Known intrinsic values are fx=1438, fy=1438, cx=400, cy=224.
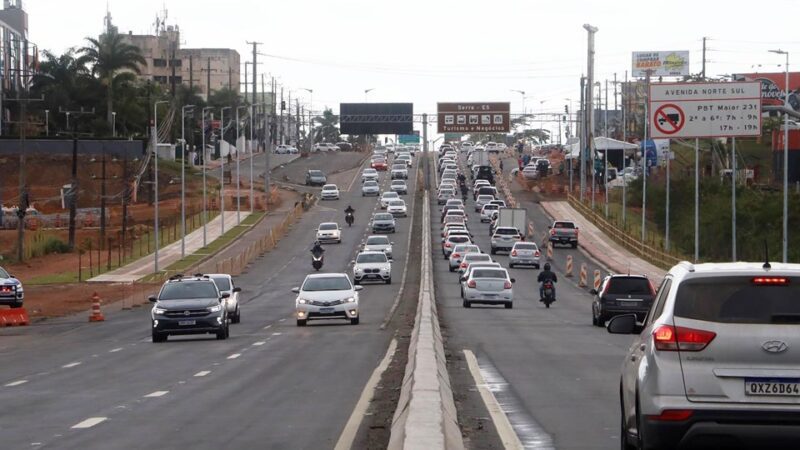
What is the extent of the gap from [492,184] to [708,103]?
2923 inches

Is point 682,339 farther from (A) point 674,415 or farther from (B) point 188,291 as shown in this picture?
(B) point 188,291

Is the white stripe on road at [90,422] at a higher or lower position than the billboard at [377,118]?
lower

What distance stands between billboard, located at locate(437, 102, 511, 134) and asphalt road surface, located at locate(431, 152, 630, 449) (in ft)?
236

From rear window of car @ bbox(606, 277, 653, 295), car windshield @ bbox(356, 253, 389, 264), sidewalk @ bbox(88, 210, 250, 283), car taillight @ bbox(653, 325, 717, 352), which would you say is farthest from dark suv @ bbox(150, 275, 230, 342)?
sidewalk @ bbox(88, 210, 250, 283)

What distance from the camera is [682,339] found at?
33.0 feet

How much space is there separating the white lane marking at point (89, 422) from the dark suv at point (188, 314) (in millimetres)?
18278

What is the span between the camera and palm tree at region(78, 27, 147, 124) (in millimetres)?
137750

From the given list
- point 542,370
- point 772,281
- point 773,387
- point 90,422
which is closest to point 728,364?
point 773,387

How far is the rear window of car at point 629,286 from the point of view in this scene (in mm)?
41156

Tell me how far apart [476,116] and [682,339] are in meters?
117

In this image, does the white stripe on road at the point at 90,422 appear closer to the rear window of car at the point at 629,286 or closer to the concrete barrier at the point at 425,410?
the concrete barrier at the point at 425,410

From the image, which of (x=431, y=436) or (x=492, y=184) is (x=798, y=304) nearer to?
(x=431, y=436)

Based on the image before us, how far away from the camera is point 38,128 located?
14625 cm

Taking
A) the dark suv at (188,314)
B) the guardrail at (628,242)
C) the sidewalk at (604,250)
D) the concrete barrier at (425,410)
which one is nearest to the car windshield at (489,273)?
the sidewalk at (604,250)
